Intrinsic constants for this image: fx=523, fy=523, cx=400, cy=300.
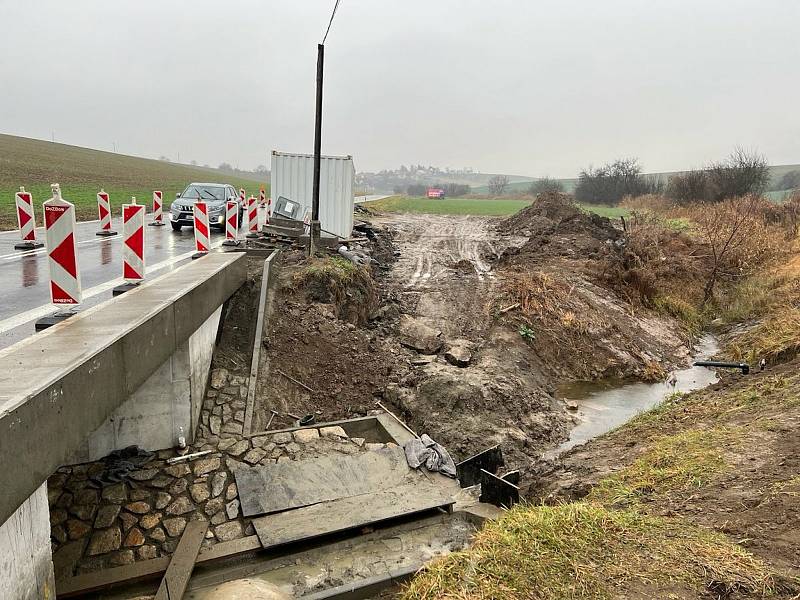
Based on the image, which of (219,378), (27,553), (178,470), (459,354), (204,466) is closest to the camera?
(27,553)

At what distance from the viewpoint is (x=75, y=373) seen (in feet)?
11.7

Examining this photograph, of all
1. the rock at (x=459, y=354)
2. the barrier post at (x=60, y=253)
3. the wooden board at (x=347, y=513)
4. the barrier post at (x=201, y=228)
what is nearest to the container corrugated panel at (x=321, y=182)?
the barrier post at (x=201, y=228)

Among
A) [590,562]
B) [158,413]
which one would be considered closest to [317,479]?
[158,413]

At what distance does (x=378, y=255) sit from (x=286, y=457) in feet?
43.4

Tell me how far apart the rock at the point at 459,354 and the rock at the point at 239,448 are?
→ 550cm

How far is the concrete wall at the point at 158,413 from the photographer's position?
6.16 metres

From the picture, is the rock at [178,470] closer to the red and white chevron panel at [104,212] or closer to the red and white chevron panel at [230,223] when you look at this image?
the red and white chevron panel at [230,223]

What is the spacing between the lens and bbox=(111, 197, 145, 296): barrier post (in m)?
5.95

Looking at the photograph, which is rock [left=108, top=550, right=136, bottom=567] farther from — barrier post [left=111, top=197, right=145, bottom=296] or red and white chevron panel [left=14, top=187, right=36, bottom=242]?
red and white chevron panel [left=14, top=187, right=36, bottom=242]

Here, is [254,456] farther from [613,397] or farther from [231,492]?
[613,397]

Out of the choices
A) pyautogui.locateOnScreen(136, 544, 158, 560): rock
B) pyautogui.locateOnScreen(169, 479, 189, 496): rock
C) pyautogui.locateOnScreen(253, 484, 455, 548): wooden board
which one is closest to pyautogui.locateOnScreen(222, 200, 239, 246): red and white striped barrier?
pyautogui.locateOnScreen(169, 479, 189, 496): rock

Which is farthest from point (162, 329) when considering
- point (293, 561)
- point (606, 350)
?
point (606, 350)

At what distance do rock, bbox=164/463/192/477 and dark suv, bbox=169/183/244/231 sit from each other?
9.02 metres

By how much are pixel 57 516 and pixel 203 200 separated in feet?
38.4
